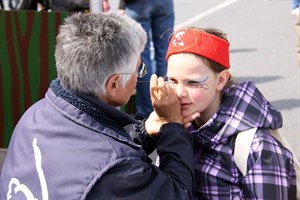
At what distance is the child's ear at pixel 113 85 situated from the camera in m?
1.65

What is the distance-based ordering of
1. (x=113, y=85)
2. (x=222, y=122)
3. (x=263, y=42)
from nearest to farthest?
(x=113, y=85), (x=222, y=122), (x=263, y=42)

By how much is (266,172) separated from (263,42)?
22.7ft

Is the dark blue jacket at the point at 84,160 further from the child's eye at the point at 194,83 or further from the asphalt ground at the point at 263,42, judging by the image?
the asphalt ground at the point at 263,42

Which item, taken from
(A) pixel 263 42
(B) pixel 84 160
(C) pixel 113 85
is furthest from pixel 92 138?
(A) pixel 263 42

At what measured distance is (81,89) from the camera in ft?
5.37

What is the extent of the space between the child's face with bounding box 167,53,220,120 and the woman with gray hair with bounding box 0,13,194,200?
0.15 metres

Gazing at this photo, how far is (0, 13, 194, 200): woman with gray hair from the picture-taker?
5.00 feet

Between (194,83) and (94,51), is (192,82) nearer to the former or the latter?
(194,83)

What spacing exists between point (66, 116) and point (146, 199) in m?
0.34

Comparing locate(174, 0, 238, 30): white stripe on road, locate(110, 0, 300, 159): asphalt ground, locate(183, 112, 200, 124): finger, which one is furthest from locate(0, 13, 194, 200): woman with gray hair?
locate(174, 0, 238, 30): white stripe on road

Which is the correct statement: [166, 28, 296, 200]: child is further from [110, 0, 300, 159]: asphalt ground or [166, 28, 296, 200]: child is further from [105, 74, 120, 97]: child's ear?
[110, 0, 300, 159]: asphalt ground

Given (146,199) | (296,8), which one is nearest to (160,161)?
(146,199)

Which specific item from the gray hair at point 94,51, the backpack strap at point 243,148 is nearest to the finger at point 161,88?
the gray hair at point 94,51

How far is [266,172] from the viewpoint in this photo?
1.72m
